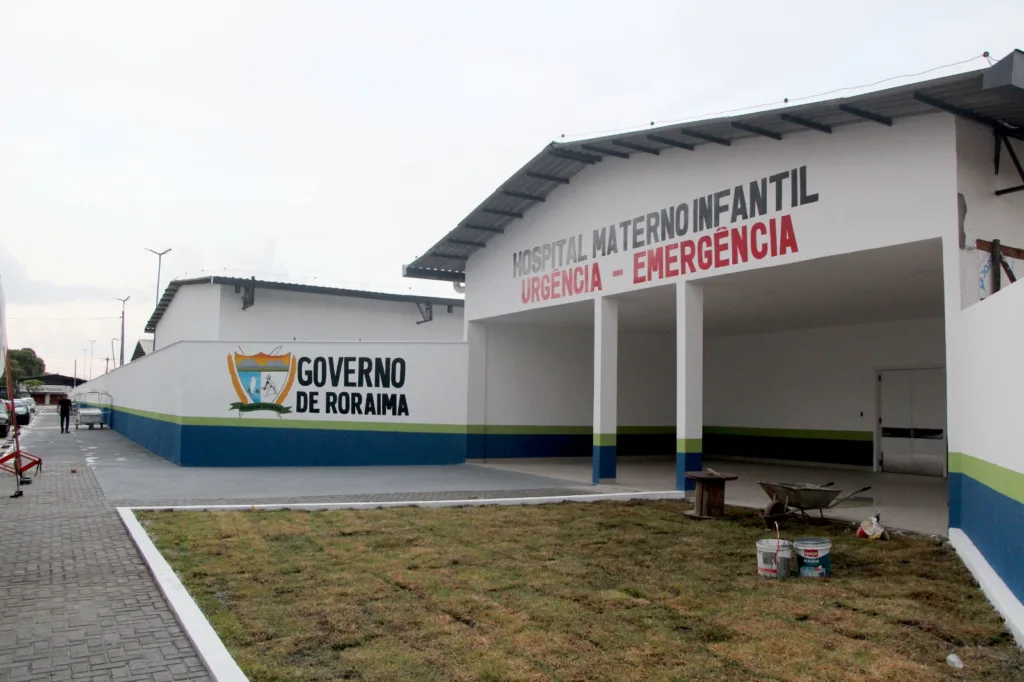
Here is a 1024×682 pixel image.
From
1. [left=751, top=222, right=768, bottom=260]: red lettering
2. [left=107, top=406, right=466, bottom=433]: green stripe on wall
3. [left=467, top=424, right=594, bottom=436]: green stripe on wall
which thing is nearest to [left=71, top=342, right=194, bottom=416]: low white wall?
[left=107, top=406, right=466, bottom=433]: green stripe on wall

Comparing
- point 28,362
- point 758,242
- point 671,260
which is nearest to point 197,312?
point 671,260

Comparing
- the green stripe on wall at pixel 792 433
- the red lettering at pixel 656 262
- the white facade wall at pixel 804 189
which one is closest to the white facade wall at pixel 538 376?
the white facade wall at pixel 804 189

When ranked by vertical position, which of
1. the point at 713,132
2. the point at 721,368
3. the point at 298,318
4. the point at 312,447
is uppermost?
the point at 713,132

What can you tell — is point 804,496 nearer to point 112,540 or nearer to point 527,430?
point 112,540

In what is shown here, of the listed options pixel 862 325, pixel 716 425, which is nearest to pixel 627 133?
pixel 862 325

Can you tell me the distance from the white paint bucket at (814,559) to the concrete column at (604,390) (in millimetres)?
7501

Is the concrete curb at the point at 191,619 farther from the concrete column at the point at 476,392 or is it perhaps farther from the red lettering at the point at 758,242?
the concrete column at the point at 476,392

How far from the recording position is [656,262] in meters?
13.5

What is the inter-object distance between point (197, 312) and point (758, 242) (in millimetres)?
25156

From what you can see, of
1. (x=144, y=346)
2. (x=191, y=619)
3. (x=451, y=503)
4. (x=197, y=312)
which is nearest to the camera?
(x=191, y=619)

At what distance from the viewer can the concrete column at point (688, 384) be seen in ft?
42.0

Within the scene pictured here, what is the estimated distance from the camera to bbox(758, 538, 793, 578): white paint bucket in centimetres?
720

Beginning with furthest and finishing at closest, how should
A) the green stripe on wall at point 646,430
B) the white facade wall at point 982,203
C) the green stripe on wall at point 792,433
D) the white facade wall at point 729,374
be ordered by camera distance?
the green stripe on wall at point 646,430 < the green stripe on wall at point 792,433 < the white facade wall at point 729,374 < the white facade wall at point 982,203

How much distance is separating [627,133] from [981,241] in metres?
5.38
